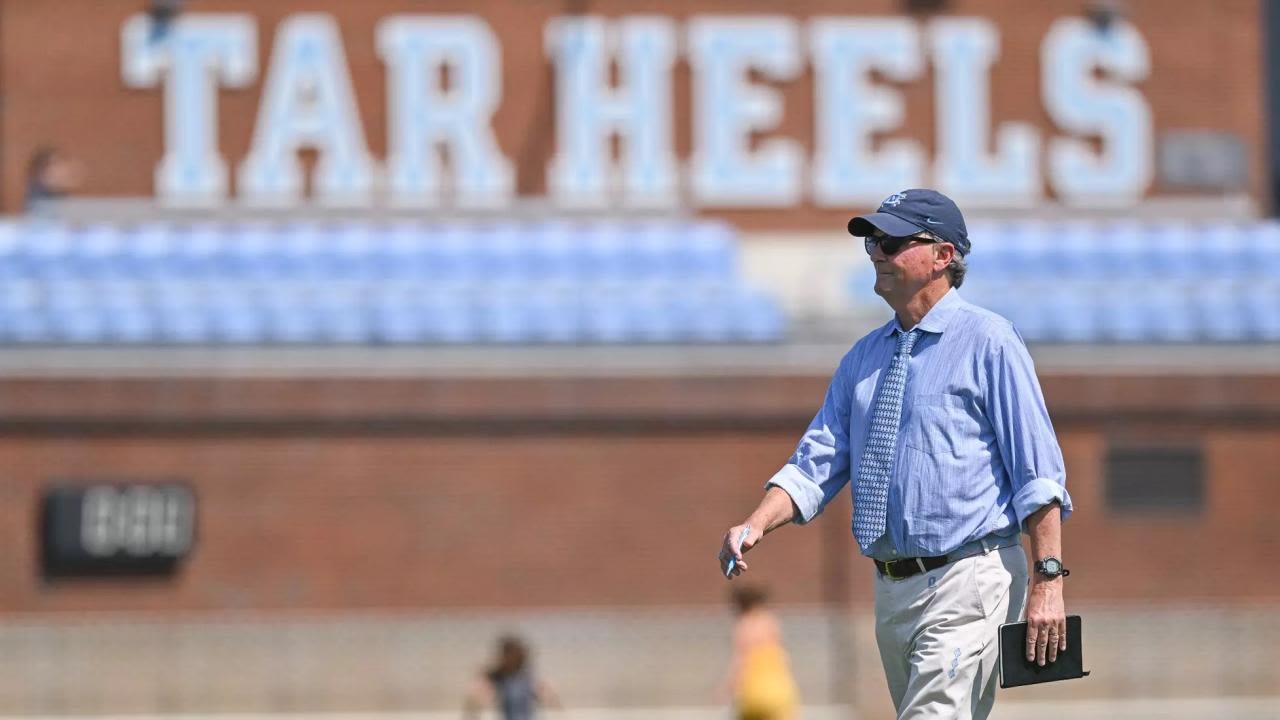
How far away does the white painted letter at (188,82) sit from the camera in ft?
76.7

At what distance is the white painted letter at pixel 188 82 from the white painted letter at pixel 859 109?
652 centimetres

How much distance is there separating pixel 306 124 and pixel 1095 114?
9102 millimetres

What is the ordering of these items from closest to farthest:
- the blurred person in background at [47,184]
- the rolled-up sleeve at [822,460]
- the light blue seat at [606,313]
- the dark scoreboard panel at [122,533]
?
1. the rolled-up sleeve at [822,460]
2. the dark scoreboard panel at [122,533]
3. the light blue seat at [606,313]
4. the blurred person in background at [47,184]

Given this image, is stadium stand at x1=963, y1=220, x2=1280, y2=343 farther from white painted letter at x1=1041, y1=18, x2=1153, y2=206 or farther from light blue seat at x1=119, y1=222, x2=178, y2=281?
light blue seat at x1=119, y1=222, x2=178, y2=281

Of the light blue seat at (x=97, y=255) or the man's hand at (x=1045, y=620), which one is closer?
the man's hand at (x=1045, y=620)

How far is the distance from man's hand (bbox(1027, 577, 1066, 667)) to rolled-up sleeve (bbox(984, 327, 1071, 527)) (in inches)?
9.1

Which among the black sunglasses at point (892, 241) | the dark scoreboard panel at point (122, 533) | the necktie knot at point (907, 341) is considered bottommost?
the dark scoreboard panel at point (122, 533)

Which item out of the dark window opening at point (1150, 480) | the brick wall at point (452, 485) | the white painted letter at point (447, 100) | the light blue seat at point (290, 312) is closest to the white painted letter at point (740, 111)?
the white painted letter at point (447, 100)

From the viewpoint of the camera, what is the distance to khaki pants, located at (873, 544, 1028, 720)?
574cm

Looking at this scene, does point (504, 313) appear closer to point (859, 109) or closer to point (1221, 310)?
point (859, 109)

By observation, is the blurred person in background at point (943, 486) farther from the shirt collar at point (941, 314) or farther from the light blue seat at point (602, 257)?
the light blue seat at point (602, 257)

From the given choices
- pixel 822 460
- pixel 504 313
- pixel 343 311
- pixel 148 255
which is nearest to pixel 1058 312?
pixel 504 313

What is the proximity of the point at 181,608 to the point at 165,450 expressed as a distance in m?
1.54

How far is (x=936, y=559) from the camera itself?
19.1 ft
